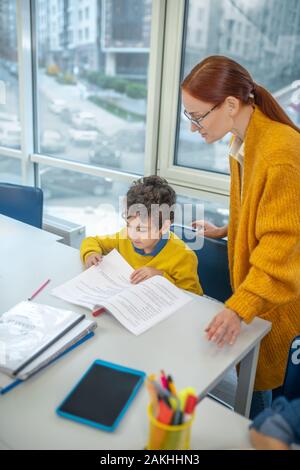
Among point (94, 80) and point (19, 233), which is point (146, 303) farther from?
point (94, 80)

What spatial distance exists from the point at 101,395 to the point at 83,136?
2527 mm

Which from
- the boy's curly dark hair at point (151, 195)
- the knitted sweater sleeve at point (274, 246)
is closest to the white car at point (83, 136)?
the boy's curly dark hair at point (151, 195)

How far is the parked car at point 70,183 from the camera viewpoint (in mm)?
3351

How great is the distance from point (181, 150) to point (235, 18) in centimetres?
78

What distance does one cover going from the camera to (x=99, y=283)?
5.27 feet

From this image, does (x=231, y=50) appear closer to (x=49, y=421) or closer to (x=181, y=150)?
(x=181, y=150)

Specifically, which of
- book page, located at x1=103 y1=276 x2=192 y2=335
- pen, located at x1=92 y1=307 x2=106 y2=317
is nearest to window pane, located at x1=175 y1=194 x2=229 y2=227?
book page, located at x1=103 y1=276 x2=192 y2=335

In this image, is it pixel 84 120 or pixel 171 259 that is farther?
pixel 84 120

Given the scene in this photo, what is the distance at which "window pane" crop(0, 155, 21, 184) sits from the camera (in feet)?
12.3

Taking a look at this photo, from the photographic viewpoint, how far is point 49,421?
98cm

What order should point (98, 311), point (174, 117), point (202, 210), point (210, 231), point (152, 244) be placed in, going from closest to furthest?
point (98, 311) → point (152, 244) → point (210, 231) → point (174, 117) → point (202, 210)

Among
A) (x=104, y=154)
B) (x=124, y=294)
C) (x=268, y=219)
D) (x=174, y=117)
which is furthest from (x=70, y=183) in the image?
Answer: (x=268, y=219)

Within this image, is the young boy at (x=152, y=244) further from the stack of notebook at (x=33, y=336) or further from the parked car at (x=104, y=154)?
the parked car at (x=104, y=154)

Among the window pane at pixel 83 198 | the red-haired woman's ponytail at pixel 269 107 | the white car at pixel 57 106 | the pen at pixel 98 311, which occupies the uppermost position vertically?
the red-haired woman's ponytail at pixel 269 107
